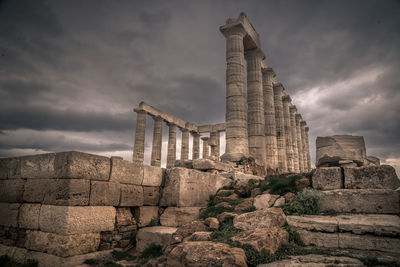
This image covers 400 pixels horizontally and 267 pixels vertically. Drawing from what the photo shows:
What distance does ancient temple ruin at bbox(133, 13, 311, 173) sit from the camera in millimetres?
15953

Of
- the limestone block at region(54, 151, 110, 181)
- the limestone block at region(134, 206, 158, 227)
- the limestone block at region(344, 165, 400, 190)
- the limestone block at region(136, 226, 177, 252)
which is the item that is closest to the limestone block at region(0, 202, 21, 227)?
the limestone block at region(54, 151, 110, 181)

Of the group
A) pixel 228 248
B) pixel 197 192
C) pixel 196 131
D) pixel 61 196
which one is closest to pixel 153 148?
pixel 196 131

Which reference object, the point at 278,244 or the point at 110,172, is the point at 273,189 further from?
the point at 110,172

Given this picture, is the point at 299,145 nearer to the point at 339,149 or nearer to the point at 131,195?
the point at 339,149

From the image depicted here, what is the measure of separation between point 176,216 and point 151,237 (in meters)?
1.00

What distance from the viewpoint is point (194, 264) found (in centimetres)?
322

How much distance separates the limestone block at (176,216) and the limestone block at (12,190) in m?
3.37

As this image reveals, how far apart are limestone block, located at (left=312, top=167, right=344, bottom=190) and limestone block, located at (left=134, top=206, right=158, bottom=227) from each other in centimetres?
425

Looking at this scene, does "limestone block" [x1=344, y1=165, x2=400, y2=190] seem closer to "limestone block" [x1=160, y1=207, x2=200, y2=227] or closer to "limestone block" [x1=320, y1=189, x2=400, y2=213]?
"limestone block" [x1=320, y1=189, x2=400, y2=213]

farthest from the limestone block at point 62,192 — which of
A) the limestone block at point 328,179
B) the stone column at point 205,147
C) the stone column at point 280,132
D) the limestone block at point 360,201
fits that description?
the stone column at point 205,147

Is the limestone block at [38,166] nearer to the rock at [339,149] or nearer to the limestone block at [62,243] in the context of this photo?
the limestone block at [62,243]

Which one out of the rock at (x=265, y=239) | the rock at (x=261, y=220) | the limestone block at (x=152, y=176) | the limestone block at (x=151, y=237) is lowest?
the limestone block at (x=151, y=237)

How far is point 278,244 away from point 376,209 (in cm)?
276

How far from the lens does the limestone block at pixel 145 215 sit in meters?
5.93
